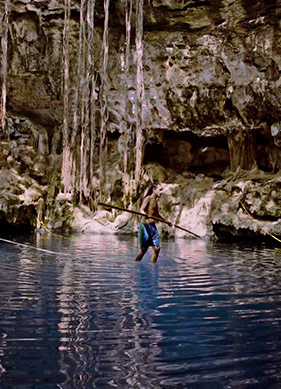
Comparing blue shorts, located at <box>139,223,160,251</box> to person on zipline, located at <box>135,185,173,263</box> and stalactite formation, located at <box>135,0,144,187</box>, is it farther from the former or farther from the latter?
stalactite formation, located at <box>135,0,144,187</box>

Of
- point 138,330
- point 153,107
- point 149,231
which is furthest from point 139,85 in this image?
point 138,330

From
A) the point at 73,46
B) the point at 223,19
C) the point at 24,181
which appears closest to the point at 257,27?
the point at 223,19

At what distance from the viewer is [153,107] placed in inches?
730

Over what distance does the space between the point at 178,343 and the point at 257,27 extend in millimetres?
15614

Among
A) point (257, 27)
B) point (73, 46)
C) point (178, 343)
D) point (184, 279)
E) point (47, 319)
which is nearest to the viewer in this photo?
point (178, 343)

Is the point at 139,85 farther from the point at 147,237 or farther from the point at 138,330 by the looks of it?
the point at 138,330

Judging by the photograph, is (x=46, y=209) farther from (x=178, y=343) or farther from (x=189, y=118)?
(x=178, y=343)

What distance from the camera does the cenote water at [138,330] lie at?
2.26 m

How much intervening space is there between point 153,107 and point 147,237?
11.6 metres

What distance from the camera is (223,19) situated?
55.5 ft

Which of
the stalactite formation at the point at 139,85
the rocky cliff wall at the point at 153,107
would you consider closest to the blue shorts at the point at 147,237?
the rocky cliff wall at the point at 153,107

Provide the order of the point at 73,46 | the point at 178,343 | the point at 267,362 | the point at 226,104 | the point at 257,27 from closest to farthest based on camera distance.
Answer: the point at 267,362 → the point at 178,343 → the point at 257,27 → the point at 226,104 → the point at 73,46

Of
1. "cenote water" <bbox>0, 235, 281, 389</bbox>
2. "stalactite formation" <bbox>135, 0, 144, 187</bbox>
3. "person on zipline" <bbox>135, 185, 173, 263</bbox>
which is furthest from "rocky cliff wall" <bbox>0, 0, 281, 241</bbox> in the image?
"cenote water" <bbox>0, 235, 281, 389</bbox>

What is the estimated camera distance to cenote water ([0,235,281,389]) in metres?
2.26
